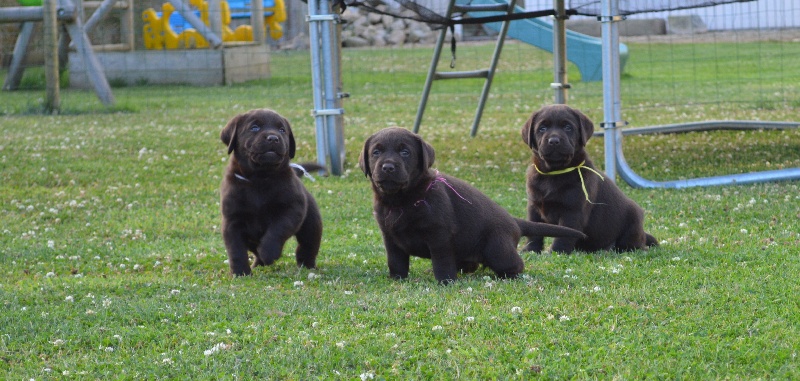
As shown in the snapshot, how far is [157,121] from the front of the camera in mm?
15594

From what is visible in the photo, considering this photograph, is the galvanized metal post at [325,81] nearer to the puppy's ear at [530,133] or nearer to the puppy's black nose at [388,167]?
the puppy's ear at [530,133]

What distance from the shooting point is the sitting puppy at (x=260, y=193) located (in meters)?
6.43

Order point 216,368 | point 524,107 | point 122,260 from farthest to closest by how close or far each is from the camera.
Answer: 1. point 524,107
2. point 122,260
3. point 216,368

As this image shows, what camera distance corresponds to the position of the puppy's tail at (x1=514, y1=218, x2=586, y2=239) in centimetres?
623

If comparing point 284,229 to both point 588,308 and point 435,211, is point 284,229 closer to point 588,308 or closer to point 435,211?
point 435,211

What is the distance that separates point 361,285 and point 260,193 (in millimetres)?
1029

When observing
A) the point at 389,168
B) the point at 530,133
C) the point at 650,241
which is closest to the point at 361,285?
the point at 389,168

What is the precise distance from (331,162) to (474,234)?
18.2 ft

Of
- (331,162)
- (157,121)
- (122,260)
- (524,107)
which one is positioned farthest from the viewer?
(524,107)

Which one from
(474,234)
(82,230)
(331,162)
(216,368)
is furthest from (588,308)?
(331,162)

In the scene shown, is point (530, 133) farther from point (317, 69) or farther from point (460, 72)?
point (460, 72)

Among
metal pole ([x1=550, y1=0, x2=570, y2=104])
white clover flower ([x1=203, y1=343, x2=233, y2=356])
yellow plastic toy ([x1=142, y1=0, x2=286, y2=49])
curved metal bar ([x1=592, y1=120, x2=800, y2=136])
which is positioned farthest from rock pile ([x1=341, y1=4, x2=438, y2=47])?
white clover flower ([x1=203, y1=343, x2=233, y2=356])

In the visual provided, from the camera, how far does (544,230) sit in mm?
6230

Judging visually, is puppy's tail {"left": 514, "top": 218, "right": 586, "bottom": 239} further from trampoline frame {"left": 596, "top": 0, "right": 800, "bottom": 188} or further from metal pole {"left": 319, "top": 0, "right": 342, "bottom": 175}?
metal pole {"left": 319, "top": 0, "right": 342, "bottom": 175}
